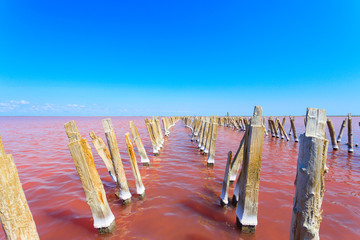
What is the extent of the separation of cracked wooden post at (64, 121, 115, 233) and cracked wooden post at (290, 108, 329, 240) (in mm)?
2732

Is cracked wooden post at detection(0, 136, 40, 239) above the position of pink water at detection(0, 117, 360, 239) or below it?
above

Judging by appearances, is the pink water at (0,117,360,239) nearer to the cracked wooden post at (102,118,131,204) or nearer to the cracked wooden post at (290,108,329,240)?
the cracked wooden post at (102,118,131,204)

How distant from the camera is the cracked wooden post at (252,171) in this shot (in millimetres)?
2682

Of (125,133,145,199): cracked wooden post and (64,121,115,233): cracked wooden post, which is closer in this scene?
(64,121,115,233): cracked wooden post

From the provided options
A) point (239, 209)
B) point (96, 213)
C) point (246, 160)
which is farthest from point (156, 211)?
point (246, 160)

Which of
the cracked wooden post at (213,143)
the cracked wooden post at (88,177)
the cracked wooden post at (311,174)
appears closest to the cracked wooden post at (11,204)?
the cracked wooden post at (88,177)

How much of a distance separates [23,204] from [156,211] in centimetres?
242

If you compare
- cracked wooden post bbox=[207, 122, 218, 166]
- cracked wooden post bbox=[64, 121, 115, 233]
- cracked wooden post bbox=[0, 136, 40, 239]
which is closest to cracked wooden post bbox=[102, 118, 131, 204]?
cracked wooden post bbox=[64, 121, 115, 233]

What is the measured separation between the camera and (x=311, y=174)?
5.99 ft

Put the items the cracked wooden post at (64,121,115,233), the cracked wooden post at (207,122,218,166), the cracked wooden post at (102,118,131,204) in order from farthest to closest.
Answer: the cracked wooden post at (207,122,218,166) → the cracked wooden post at (102,118,131,204) → the cracked wooden post at (64,121,115,233)

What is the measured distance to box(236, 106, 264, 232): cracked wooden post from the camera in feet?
8.80

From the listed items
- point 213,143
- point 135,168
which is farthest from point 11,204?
point 213,143

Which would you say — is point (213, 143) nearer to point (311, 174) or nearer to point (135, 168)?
point (135, 168)

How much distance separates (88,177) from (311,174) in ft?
9.58
